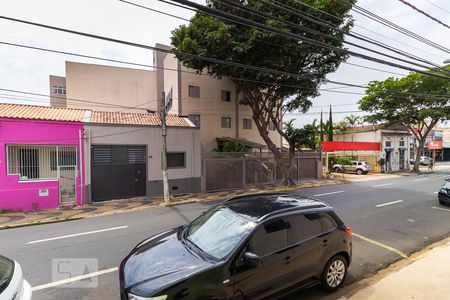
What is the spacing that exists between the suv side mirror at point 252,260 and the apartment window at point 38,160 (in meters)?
13.3

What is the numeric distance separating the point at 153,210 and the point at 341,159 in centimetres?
2583

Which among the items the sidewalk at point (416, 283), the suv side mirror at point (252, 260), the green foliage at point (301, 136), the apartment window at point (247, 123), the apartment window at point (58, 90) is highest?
the apartment window at point (58, 90)

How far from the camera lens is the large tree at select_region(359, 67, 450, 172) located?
2546 cm

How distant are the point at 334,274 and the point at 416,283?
4.92 feet

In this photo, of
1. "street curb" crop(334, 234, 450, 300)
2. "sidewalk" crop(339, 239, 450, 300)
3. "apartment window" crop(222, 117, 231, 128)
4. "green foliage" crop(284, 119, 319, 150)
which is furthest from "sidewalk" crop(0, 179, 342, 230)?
"sidewalk" crop(339, 239, 450, 300)

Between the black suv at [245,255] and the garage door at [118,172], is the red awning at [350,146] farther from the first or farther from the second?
the black suv at [245,255]

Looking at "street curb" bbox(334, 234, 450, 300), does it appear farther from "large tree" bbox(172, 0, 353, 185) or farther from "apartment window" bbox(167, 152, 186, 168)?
"apartment window" bbox(167, 152, 186, 168)

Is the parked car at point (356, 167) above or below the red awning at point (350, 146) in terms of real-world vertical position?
below

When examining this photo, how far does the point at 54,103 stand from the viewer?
2825 cm

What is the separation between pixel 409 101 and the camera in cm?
2759

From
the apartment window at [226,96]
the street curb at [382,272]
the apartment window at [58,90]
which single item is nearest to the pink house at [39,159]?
the apartment window at [226,96]

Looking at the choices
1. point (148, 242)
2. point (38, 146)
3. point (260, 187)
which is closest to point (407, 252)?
point (148, 242)

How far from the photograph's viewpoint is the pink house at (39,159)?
12227 millimetres

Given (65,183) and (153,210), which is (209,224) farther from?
(65,183)
